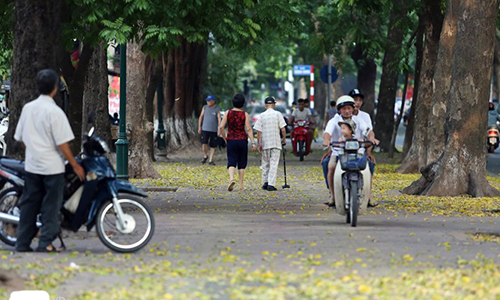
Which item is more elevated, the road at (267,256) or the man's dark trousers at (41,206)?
the man's dark trousers at (41,206)

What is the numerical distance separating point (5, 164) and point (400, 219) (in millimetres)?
5730

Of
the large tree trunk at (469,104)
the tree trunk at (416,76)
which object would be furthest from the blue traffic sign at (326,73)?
the large tree trunk at (469,104)

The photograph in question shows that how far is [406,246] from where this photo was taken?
495 inches

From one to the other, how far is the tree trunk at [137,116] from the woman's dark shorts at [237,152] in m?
3.58

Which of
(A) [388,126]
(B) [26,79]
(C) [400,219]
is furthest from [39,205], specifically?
(A) [388,126]

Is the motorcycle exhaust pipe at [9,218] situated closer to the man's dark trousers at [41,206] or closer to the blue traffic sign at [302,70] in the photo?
the man's dark trousers at [41,206]

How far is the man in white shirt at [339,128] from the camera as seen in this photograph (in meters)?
15.7

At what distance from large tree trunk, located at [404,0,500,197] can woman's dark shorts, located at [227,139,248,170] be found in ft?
10.5

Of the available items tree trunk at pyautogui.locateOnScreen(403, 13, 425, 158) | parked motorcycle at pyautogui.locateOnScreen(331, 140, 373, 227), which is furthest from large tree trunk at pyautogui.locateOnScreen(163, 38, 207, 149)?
parked motorcycle at pyautogui.locateOnScreen(331, 140, 373, 227)

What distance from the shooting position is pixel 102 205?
466 inches

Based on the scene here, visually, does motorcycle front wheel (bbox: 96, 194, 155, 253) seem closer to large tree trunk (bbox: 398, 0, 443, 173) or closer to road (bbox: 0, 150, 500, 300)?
road (bbox: 0, 150, 500, 300)

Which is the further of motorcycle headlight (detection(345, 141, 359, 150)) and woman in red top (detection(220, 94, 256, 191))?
woman in red top (detection(220, 94, 256, 191))

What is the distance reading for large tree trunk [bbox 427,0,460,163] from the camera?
80.6 ft

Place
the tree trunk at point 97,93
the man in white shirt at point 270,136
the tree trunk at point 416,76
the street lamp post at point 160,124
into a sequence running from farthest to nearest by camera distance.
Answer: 1. the street lamp post at point 160,124
2. the tree trunk at point 416,76
3. the tree trunk at point 97,93
4. the man in white shirt at point 270,136
